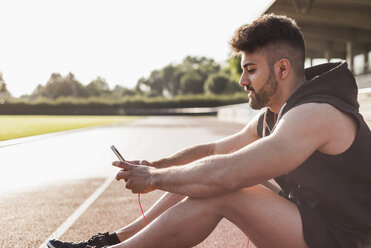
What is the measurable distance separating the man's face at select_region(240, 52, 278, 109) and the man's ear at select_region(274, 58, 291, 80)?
30 millimetres

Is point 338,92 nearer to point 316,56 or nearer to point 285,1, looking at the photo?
point 285,1

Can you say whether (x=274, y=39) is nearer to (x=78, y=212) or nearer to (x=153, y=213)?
(x=153, y=213)

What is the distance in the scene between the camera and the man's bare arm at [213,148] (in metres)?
3.37

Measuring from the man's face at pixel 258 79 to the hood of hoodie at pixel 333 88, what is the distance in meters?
0.23

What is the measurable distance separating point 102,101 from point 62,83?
242 ft

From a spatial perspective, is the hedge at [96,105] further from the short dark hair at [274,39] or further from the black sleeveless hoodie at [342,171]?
the black sleeveless hoodie at [342,171]

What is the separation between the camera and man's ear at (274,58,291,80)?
2.57m

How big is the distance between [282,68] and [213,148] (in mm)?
1154

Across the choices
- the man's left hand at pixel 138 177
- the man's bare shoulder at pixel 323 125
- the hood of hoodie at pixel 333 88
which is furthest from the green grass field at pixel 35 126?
the man's bare shoulder at pixel 323 125

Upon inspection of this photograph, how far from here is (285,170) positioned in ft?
7.36

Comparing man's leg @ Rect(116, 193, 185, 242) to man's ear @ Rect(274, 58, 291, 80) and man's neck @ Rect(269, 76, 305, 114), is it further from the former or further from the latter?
man's ear @ Rect(274, 58, 291, 80)

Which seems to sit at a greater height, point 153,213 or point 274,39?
point 274,39

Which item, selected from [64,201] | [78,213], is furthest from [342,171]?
[64,201]

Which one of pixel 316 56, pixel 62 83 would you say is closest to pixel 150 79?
pixel 62 83
